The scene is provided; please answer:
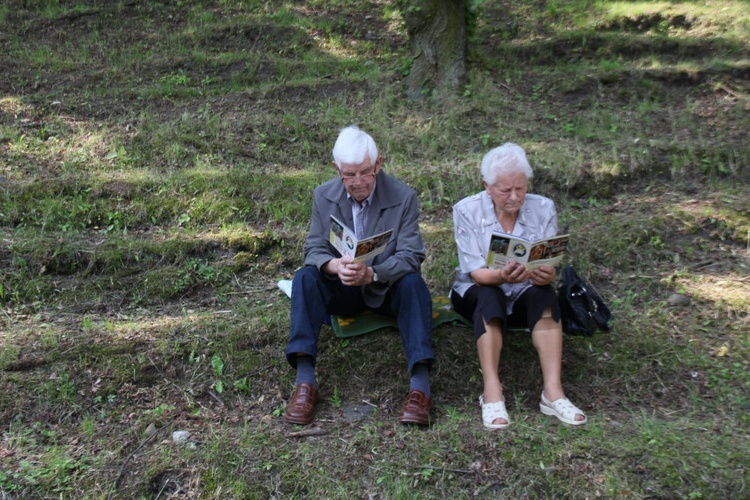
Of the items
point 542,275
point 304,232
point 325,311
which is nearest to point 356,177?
point 325,311

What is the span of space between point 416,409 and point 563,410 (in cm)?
78

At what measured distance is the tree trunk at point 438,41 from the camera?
7152 millimetres

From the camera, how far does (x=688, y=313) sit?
467 centimetres

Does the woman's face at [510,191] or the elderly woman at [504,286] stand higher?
the woman's face at [510,191]

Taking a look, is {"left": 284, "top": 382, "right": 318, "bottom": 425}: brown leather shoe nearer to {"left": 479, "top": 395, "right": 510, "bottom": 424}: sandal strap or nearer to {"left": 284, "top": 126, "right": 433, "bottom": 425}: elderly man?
{"left": 284, "top": 126, "right": 433, "bottom": 425}: elderly man

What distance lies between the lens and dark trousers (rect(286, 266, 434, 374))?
12.6ft

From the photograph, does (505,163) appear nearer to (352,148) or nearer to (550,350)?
(352,148)

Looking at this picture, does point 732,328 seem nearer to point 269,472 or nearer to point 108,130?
point 269,472

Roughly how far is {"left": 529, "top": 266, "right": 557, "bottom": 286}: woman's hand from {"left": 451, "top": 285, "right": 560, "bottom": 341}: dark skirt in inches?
3.1

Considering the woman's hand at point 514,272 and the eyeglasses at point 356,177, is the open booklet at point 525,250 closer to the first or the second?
the woman's hand at point 514,272

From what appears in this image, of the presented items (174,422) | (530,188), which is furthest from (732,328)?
(174,422)

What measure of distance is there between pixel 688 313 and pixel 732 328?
0.28 m

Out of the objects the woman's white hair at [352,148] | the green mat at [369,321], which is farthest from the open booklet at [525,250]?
the woman's white hair at [352,148]

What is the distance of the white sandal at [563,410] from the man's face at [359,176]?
5.07ft
